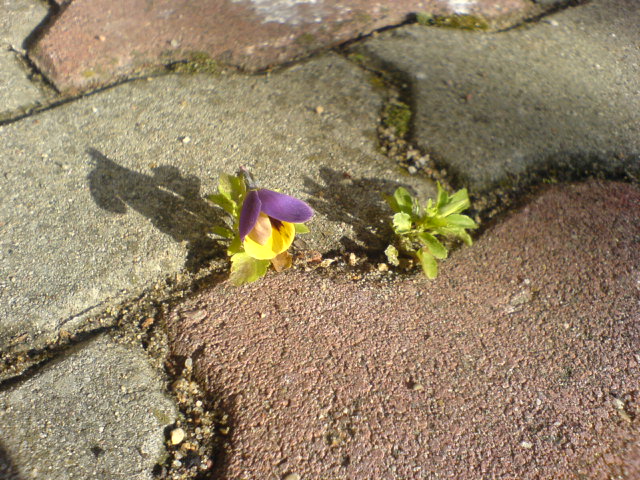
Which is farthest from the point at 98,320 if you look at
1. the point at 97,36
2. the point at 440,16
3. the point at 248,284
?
the point at 440,16

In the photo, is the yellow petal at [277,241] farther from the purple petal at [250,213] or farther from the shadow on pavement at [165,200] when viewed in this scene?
the shadow on pavement at [165,200]

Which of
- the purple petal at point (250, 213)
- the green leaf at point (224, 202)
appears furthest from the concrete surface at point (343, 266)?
the purple petal at point (250, 213)

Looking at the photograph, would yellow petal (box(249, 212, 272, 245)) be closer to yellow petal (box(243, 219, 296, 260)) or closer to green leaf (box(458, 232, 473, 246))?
yellow petal (box(243, 219, 296, 260))

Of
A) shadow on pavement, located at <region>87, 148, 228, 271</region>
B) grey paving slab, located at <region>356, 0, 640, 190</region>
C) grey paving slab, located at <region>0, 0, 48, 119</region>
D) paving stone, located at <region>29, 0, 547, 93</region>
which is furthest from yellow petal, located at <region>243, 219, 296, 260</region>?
grey paving slab, located at <region>0, 0, 48, 119</region>

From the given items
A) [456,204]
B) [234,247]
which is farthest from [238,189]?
[456,204]

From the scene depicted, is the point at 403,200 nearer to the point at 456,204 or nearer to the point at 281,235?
the point at 456,204

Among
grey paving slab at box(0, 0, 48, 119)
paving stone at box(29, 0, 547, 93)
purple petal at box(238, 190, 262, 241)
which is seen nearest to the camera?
purple petal at box(238, 190, 262, 241)
